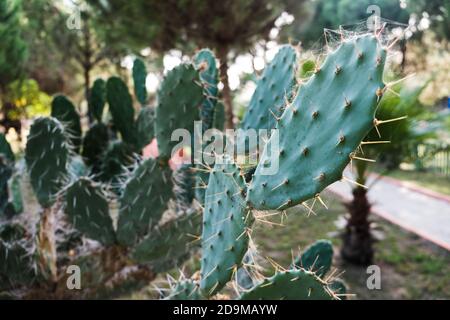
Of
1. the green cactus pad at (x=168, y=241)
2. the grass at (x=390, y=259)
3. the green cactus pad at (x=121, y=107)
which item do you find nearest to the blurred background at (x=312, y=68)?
the grass at (x=390, y=259)

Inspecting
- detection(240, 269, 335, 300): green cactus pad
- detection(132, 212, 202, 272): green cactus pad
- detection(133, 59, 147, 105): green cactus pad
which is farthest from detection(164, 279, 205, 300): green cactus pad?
detection(133, 59, 147, 105): green cactus pad

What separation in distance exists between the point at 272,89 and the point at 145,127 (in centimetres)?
147

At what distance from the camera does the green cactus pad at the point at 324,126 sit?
46.9 inches

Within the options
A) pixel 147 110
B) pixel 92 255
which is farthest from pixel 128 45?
pixel 92 255

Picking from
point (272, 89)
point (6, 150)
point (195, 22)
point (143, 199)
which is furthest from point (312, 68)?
point (195, 22)

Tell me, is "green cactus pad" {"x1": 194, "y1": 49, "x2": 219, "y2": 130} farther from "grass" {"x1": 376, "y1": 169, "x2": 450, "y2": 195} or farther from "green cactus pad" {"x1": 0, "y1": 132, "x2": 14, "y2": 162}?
"grass" {"x1": 376, "y1": 169, "x2": 450, "y2": 195}

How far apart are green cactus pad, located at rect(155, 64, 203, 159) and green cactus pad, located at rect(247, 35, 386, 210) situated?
40.0 inches

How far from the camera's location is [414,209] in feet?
22.9

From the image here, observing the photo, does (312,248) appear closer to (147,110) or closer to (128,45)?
(147,110)

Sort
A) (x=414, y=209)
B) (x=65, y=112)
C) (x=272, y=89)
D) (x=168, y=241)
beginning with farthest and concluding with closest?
(x=414, y=209), (x=65, y=112), (x=168, y=241), (x=272, y=89)

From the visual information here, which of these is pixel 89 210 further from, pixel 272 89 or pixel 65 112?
pixel 272 89

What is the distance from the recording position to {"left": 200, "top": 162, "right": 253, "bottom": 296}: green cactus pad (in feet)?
5.09

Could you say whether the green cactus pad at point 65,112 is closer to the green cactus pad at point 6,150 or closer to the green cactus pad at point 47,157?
the green cactus pad at point 6,150
